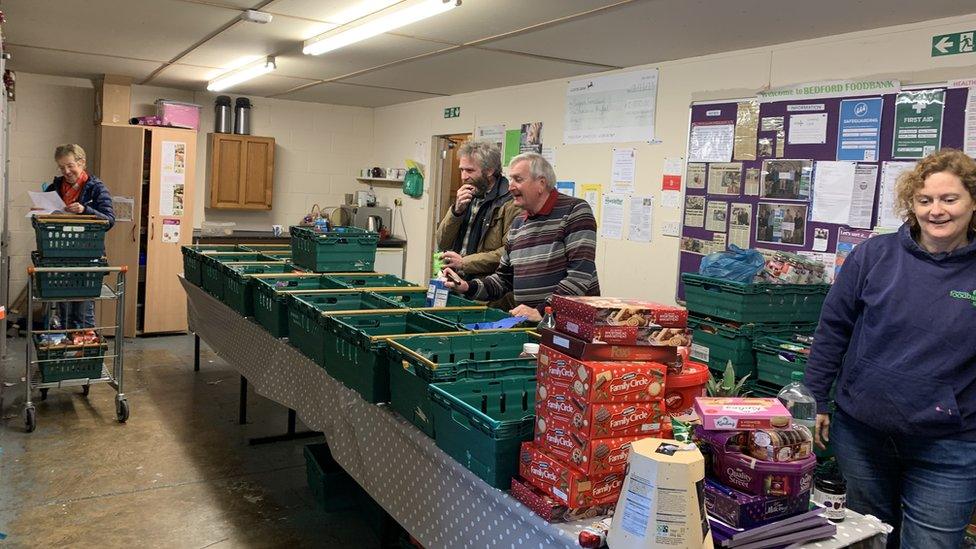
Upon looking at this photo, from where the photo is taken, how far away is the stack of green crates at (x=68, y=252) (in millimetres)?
4859

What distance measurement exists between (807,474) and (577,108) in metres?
4.41

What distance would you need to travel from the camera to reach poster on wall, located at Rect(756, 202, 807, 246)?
4.19 metres

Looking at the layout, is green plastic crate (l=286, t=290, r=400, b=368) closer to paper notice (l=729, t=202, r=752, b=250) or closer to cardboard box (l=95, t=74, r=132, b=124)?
paper notice (l=729, t=202, r=752, b=250)

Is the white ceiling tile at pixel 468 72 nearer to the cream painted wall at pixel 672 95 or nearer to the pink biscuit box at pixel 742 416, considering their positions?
the cream painted wall at pixel 672 95

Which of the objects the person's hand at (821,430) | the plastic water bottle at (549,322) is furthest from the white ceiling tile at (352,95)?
the person's hand at (821,430)

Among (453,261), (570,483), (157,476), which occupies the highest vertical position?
(453,261)

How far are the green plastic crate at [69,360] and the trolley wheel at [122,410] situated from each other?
0.34 meters

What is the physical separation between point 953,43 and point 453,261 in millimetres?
2623

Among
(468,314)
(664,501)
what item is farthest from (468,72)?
(664,501)

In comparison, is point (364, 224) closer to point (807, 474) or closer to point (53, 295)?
point (53, 295)

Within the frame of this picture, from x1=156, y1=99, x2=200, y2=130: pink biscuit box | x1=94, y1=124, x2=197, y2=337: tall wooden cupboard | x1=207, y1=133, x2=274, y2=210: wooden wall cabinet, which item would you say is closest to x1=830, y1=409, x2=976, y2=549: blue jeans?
x1=94, y1=124, x2=197, y2=337: tall wooden cupboard

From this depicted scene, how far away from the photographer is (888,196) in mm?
3754

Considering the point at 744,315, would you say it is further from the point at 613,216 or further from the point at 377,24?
the point at 377,24

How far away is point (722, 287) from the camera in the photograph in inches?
155
